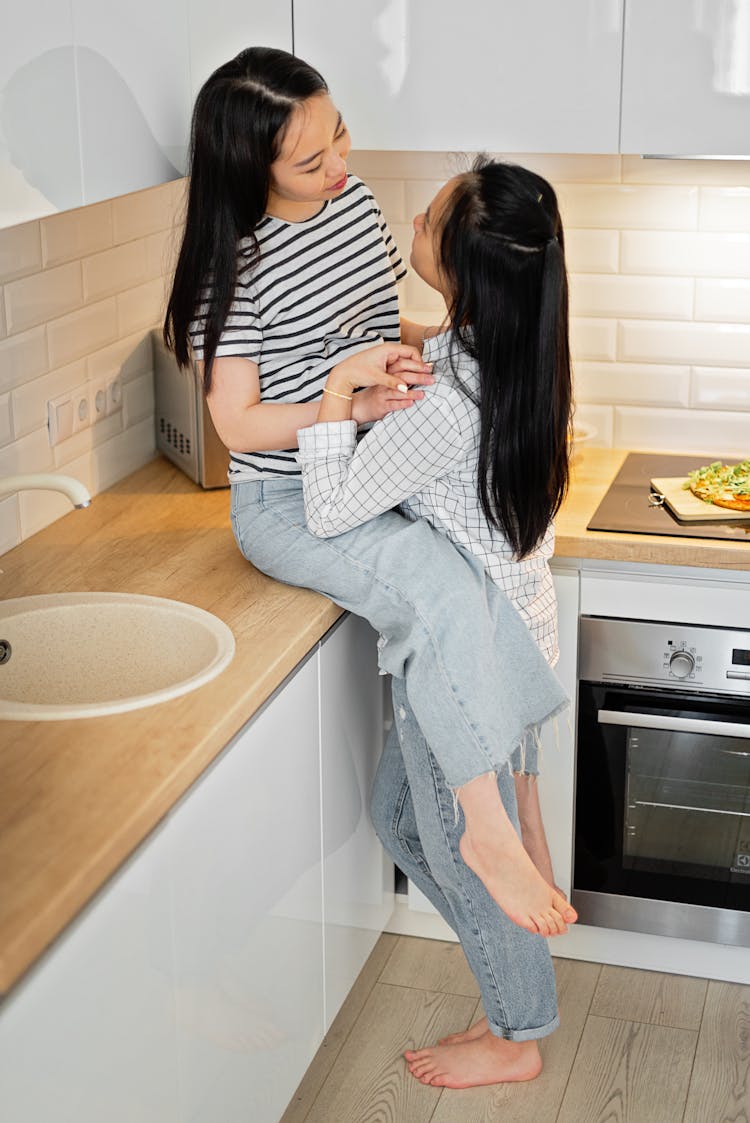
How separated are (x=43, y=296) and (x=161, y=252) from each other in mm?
460

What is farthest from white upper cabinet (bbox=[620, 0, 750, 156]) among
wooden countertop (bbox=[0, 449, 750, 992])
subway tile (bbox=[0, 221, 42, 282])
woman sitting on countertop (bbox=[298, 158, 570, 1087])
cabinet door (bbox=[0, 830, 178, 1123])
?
cabinet door (bbox=[0, 830, 178, 1123])

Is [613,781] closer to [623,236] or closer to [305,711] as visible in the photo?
[305,711]

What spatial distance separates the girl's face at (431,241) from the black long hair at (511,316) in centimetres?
1

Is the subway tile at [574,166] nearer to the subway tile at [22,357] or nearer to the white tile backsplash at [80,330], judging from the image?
the white tile backsplash at [80,330]

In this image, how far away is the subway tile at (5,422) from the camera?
2178 millimetres

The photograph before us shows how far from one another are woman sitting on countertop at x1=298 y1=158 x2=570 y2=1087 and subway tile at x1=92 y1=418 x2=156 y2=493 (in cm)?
66

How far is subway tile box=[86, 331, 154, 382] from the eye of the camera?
248 centimetres

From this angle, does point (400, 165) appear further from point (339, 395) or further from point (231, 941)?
point (231, 941)

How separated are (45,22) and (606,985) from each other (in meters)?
1.87

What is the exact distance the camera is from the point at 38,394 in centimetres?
229

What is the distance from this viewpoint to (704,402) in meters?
2.69

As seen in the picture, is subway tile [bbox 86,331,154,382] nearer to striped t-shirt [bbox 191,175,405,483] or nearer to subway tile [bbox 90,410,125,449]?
subway tile [bbox 90,410,125,449]

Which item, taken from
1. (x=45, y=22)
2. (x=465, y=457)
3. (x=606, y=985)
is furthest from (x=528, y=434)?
(x=606, y=985)

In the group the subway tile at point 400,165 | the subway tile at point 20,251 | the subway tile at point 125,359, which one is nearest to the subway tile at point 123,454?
the subway tile at point 125,359
